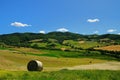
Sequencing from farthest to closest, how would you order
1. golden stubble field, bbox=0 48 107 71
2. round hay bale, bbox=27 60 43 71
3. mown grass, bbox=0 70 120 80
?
1. golden stubble field, bbox=0 48 107 71
2. round hay bale, bbox=27 60 43 71
3. mown grass, bbox=0 70 120 80

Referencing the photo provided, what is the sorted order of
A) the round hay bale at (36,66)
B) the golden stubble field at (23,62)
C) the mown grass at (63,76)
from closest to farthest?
1. the mown grass at (63,76)
2. the round hay bale at (36,66)
3. the golden stubble field at (23,62)

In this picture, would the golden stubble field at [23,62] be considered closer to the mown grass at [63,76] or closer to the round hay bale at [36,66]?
the round hay bale at [36,66]

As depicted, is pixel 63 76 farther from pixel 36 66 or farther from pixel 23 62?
pixel 23 62

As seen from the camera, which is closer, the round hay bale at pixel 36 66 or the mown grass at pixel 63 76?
the mown grass at pixel 63 76

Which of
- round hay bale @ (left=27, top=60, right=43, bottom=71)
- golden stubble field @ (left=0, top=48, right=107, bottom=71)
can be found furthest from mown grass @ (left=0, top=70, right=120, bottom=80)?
golden stubble field @ (left=0, top=48, right=107, bottom=71)

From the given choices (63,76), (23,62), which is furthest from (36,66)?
(23,62)

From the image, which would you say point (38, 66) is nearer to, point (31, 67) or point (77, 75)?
point (31, 67)

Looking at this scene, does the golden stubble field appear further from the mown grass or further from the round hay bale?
the mown grass

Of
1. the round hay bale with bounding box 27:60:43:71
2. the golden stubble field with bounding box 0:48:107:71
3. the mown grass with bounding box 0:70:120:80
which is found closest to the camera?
the mown grass with bounding box 0:70:120:80

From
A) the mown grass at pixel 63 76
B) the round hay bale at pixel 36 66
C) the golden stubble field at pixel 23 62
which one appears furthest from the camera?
the golden stubble field at pixel 23 62

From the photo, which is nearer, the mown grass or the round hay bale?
the mown grass

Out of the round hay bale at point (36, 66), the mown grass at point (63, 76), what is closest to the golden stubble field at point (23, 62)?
the round hay bale at point (36, 66)

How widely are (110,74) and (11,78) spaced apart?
8.83 m

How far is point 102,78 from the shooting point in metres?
23.5
